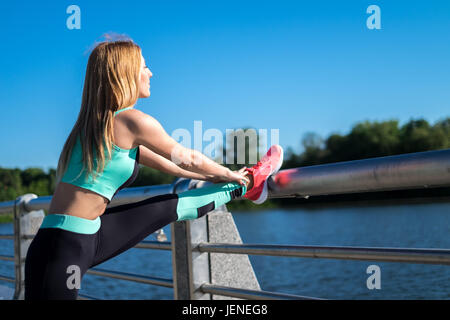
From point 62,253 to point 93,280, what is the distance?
70.1ft

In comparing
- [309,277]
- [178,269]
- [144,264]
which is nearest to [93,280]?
[144,264]

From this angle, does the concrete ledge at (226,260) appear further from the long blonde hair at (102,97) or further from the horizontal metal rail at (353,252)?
the long blonde hair at (102,97)

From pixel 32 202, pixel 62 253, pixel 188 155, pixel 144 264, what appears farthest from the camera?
pixel 144 264

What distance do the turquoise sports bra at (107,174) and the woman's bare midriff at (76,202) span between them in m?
0.02

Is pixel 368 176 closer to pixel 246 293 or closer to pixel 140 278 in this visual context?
pixel 246 293

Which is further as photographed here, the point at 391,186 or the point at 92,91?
the point at 92,91

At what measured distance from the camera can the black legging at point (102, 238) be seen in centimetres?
168

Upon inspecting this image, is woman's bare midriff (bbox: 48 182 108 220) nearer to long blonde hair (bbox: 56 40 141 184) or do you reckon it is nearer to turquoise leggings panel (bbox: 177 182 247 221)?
long blonde hair (bbox: 56 40 141 184)

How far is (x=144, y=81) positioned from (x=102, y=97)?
0.23 m

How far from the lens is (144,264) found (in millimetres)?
26266

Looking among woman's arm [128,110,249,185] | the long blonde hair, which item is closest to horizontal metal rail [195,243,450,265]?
woman's arm [128,110,249,185]

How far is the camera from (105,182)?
73.2 inches

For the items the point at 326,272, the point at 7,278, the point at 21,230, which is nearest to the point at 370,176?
the point at 21,230
